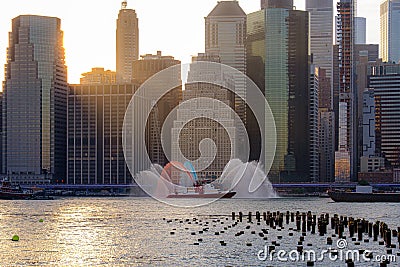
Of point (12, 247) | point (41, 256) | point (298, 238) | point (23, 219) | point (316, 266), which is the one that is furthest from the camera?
point (23, 219)

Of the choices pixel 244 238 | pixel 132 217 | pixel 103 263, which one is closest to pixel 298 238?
pixel 244 238

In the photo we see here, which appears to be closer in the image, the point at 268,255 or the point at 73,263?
the point at 73,263

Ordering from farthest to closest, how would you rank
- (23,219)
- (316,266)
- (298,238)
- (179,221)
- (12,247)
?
1. (23,219)
2. (179,221)
3. (298,238)
4. (12,247)
5. (316,266)

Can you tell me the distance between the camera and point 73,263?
261ft

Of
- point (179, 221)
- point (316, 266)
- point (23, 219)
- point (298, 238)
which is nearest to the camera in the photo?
point (316, 266)

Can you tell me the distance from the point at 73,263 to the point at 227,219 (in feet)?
191

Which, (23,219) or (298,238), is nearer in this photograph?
(298,238)

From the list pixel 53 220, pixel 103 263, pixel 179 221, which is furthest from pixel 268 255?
pixel 53 220

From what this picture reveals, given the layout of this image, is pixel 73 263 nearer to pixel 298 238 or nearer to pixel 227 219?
pixel 298 238

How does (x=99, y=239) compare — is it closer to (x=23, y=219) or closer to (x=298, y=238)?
(x=298, y=238)

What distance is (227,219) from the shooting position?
135750 millimetres

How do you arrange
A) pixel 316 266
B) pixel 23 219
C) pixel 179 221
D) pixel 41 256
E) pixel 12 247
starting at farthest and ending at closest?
1. pixel 23 219
2. pixel 179 221
3. pixel 12 247
4. pixel 41 256
5. pixel 316 266

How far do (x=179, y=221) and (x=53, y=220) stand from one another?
20.3 metres

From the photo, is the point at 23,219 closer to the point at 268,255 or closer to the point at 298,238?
the point at 298,238
